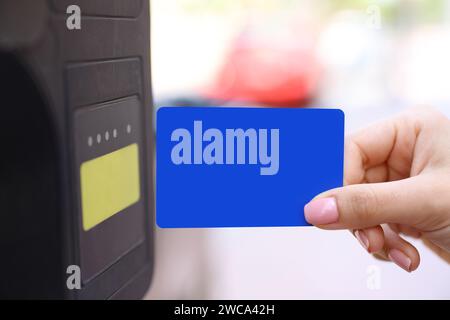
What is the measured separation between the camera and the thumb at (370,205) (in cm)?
63

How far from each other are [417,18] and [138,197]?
53 cm

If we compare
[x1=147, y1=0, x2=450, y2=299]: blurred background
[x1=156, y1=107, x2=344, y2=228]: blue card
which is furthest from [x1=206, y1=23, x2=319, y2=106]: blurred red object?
[x1=156, y1=107, x2=344, y2=228]: blue card

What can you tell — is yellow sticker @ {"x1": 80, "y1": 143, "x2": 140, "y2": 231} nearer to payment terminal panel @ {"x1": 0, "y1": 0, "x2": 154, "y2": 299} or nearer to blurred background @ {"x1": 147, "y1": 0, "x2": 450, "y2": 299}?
payment terminal panel @ {"x1": 0, "y1": 0, "x2": 154, "y2": 299}

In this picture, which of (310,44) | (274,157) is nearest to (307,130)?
(274,157)

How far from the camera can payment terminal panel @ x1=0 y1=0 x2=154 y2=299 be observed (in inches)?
22.5

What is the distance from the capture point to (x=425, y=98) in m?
0.93

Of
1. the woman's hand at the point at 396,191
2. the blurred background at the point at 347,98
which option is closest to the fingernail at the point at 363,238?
the woman's hand at the point at 396,191

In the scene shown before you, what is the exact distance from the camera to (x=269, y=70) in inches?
93.0

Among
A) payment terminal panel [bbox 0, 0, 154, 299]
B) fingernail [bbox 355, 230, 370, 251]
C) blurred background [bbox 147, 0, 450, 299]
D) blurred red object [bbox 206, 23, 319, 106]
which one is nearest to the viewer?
payment terminal panel [bbox 0, 0, 154, 299]

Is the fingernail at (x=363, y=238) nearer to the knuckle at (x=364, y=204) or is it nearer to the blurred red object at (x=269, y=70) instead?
the knuckle at (x=364, y=204)

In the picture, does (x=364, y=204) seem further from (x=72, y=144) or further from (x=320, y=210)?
(x=72, y=144)

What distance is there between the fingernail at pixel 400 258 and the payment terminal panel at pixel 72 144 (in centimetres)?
30

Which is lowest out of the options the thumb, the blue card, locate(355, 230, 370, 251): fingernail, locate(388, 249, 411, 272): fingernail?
locate(388, 249, 411, 272): fingernail

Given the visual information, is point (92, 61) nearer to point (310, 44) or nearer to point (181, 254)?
point (181, 254)
